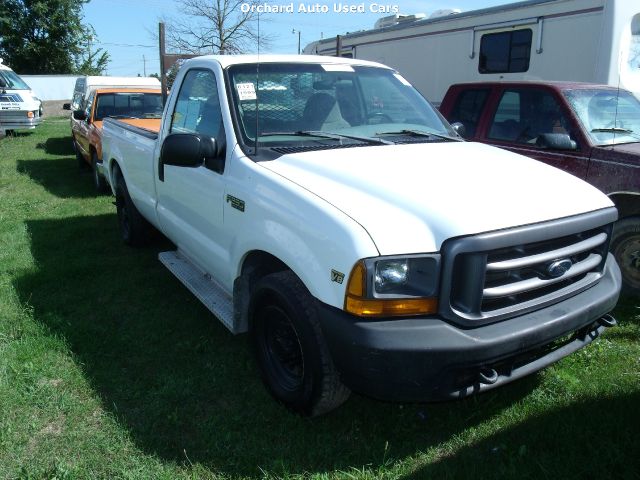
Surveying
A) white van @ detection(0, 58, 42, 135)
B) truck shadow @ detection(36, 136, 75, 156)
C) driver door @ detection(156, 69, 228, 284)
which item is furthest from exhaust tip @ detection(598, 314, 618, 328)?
white van @ detection(0, 58, 42, 135)

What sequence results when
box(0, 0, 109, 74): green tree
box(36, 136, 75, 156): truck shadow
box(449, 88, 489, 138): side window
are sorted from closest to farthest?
box(449, 88, 489, 138): side window
box(36, 136, 75, 156): truck shadow
box(0, 0, 109, 74): green tree

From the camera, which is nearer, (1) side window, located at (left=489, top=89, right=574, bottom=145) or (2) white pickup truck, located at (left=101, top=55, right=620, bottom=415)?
(2) white pickup truck, located at (left=101, top=55, right=620, bottom=415)

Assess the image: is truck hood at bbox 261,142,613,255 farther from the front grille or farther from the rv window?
the rv window

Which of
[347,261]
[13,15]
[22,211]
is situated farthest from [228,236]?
[13,15]

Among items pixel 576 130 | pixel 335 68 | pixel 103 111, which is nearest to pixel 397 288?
pixel 335 68

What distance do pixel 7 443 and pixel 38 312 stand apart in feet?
5.83

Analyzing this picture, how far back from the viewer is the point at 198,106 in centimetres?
420

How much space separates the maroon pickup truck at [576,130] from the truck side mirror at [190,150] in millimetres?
2269

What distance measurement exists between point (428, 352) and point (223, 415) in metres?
1.42

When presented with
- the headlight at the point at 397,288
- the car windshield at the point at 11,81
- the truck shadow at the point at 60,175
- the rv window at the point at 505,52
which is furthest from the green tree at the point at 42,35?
the headlight at the point at 397,288

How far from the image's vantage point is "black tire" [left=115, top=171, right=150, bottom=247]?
5992 millimetres

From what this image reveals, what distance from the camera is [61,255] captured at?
19.9 ft

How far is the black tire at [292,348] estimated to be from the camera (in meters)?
2.78

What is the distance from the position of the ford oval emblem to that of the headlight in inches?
26.0
